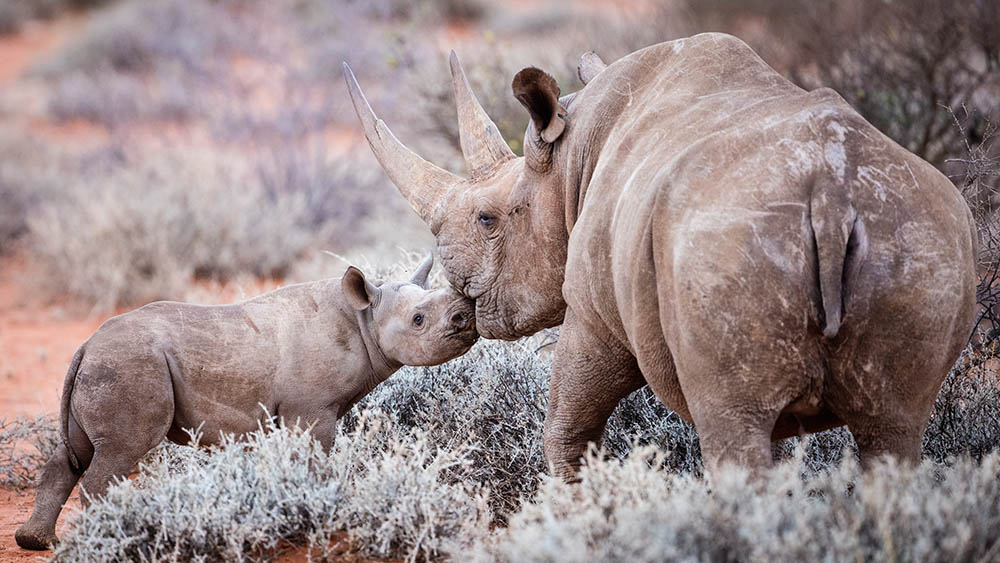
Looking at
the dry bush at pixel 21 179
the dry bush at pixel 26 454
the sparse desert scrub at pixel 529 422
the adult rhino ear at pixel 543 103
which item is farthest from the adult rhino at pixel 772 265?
the dry bush at pixel 21 179

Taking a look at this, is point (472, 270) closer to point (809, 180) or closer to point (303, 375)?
point (303, 375)

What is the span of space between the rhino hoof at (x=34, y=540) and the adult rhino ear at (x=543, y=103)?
2797 millimetres

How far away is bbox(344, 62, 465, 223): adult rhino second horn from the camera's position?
16.0 ft

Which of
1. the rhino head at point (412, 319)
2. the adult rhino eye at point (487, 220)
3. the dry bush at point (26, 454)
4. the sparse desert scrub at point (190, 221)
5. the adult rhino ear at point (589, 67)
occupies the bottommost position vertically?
the sparse desert scrub at point (190, 221)

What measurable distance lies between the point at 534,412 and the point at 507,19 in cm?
2342

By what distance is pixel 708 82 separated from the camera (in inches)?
156

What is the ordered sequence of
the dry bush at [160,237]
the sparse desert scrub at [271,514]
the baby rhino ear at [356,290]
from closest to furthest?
the sparse desert scrub at [271,514]
the baby rhino ear at [356,290]
the dry bush at [160,237]

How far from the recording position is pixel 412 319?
543 cm

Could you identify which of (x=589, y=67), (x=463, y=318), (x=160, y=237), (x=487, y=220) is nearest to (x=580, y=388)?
(x=487, y=220)

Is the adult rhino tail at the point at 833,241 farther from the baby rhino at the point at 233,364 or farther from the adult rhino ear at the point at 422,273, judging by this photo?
the adult rhino ear at the point at 422,273

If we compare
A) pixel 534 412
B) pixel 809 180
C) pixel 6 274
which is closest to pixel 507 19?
pixel 6 274

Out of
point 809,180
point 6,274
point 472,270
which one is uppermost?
point 809,180

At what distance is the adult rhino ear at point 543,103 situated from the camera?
415 centimetres

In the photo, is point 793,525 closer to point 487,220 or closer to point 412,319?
point 487,220
